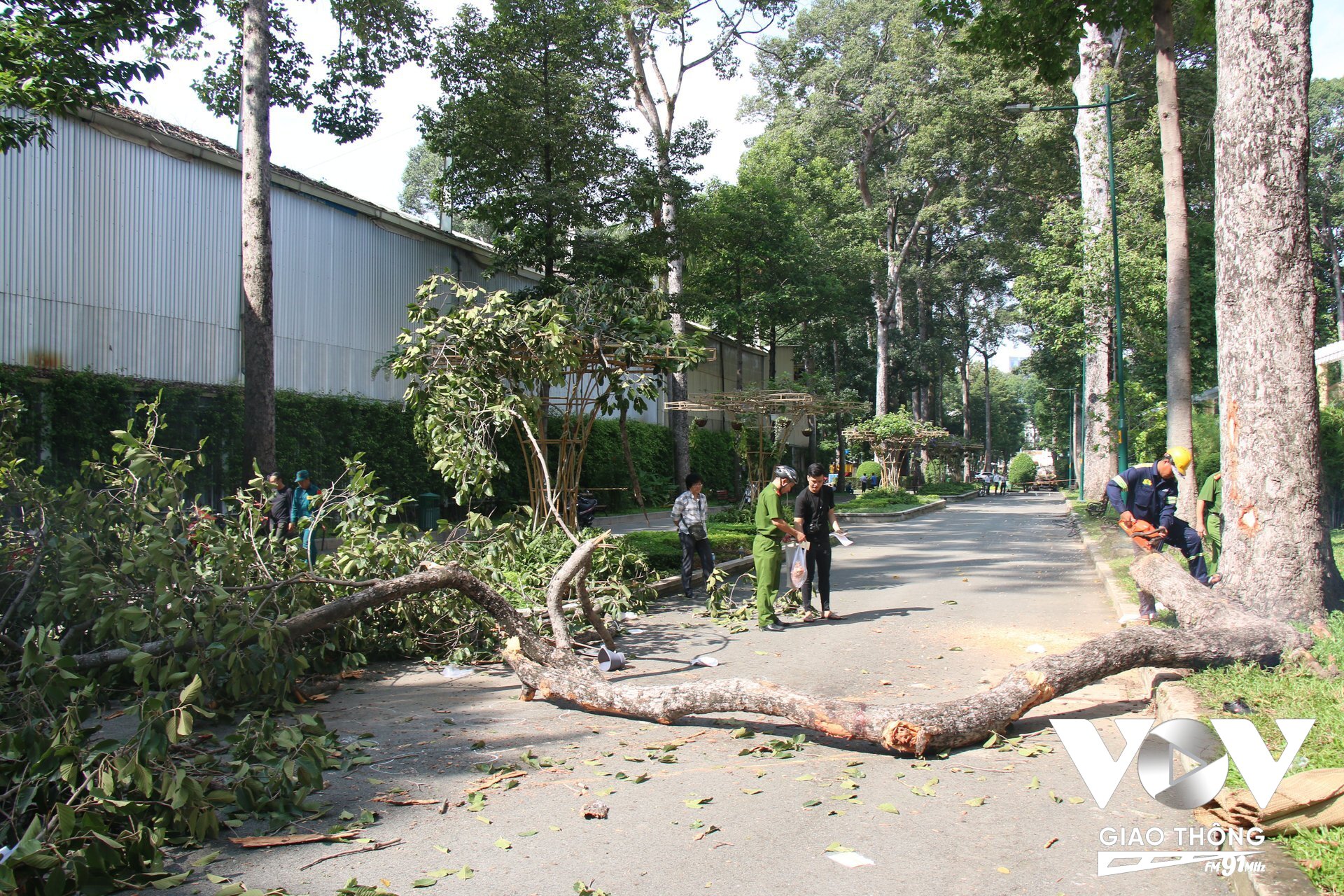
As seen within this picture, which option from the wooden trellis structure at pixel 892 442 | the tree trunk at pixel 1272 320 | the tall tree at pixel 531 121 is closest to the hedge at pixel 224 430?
the tall tree at pixel 531 121

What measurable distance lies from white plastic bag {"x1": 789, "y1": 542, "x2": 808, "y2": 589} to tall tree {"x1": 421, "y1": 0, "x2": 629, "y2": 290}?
39.6 feet

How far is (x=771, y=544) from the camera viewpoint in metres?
10.0

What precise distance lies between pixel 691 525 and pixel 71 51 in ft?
30.4

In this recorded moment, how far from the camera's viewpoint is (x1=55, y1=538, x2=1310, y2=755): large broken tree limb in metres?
5.38

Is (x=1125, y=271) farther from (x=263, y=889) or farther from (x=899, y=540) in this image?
(x=263, y=889)

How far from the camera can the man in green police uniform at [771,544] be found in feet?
32.5

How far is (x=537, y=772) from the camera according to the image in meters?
5.21

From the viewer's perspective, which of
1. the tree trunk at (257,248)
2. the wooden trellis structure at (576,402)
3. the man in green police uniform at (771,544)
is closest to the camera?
the man in green police uniform at (771,544)

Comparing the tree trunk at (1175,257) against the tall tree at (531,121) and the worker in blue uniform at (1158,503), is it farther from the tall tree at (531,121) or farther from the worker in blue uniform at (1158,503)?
the tall tree at (531,121)

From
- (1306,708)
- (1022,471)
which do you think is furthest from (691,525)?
(1022,471)

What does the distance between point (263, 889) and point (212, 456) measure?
14555mm

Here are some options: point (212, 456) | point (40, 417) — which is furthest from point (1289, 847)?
point (212, 456)

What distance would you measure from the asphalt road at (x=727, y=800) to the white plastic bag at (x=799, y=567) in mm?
1505

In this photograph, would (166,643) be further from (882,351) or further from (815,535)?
(882,351)
